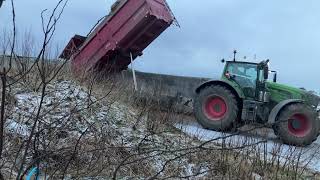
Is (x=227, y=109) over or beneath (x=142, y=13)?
beneath

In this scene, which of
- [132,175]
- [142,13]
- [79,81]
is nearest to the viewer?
[132,175]

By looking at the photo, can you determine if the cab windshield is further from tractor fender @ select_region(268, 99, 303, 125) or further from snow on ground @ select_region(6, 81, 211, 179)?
snow on ground @ select_region(6, 81, 211, 179)

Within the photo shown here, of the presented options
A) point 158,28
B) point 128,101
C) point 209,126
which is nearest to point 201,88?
point 209,126

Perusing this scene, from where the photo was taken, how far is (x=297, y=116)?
10930 mm

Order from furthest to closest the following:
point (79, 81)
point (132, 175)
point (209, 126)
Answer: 1. point (209, 126)
2. point (79, 81)
3. point (132, 175)

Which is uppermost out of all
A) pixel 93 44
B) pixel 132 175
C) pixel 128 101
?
pixel 93 44

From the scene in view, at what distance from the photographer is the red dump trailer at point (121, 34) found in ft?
35.6

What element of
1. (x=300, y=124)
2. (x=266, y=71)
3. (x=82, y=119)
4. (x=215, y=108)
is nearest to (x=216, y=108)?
(x=215, y=108)

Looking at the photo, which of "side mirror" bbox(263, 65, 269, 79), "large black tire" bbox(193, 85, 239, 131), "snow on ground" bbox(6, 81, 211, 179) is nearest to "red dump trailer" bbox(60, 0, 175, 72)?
"large black tire" bbox(193, 85, 239, 131)

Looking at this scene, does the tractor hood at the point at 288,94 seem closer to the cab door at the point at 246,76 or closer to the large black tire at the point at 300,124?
the cab door at the point at 246,76

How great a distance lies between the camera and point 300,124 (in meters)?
11.0

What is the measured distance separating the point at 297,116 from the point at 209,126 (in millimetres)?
1975

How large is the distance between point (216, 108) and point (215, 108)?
3 centimetres

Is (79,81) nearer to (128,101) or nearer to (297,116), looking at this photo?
(128,101)
